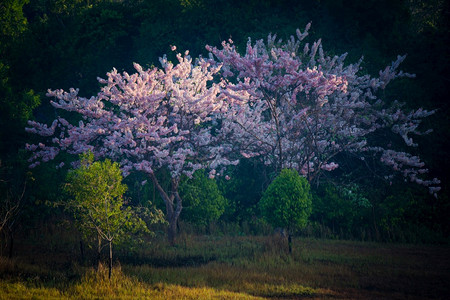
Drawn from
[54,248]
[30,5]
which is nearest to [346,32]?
[54,248]

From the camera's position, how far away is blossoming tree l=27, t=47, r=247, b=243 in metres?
20.1

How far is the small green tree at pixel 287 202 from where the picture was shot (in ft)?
61.9

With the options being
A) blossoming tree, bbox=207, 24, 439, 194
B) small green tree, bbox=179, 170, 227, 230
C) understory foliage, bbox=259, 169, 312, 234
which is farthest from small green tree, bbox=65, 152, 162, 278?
blossoming tree, bbox=207, 24, 439, 194

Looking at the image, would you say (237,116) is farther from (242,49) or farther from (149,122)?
(242,49)

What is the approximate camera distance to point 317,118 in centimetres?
2297

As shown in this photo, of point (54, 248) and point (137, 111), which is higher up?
point (137, 111)

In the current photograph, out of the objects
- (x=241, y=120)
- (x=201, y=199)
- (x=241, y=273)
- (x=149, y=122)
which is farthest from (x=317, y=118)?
(x=241, y=273)

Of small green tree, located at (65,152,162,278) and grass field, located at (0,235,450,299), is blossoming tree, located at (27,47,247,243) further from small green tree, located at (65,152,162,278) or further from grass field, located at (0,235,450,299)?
small green tree, located at (65,152,162,278)

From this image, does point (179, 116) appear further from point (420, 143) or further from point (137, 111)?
point (420, 143)

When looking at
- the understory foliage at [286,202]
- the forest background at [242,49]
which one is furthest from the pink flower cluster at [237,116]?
the understory foliage at [286,202]

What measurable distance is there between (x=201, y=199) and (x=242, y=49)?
38.7 feet

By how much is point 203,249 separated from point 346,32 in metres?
18.7

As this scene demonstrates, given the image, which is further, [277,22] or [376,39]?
[277,22]

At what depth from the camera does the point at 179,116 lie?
22312 millimetres
